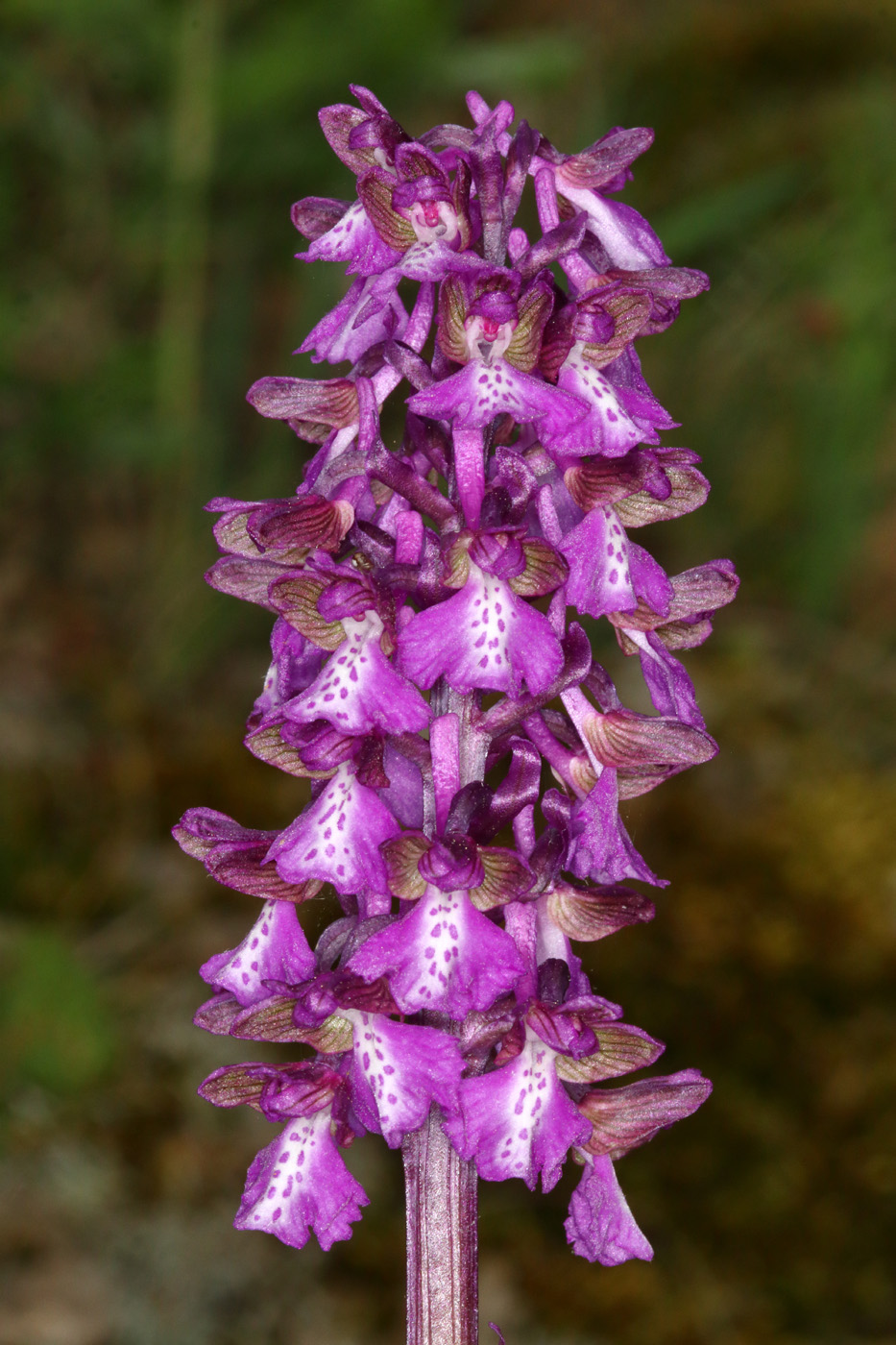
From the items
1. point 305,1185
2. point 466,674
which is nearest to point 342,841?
point 466,674

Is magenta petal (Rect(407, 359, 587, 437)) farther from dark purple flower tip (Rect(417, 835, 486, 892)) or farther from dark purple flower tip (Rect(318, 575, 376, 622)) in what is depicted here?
dark purple flower tip (Rect(417, 835, 486, 892))

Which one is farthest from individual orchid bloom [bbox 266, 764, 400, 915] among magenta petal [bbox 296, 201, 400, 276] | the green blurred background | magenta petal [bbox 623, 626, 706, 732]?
the green blurred background

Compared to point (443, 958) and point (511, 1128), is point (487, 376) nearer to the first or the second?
point (443, 958)

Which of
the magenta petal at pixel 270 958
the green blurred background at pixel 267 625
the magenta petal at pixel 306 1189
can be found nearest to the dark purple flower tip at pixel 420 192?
the magenta petal at pixel 270 958

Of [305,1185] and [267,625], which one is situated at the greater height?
[267,625]

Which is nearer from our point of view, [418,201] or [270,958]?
[418,201]

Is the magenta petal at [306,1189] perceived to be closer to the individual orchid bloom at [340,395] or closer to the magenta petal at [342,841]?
the magenta petal at [342,841]

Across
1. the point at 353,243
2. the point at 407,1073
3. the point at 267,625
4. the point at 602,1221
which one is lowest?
the point at 602,1221
